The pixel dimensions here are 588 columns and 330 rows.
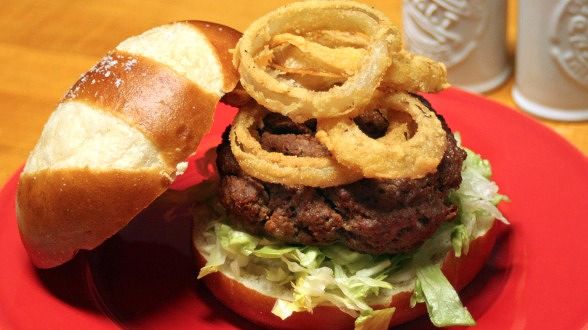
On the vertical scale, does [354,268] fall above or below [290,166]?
below

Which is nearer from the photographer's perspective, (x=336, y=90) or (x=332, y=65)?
(x=336, y=90)

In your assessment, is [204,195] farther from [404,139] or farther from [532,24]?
[532,24]

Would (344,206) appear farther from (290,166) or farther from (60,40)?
(60,40)

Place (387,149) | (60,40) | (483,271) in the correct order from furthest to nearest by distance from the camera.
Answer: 1. (60,40)
2. (483,271)
3. (387,149)

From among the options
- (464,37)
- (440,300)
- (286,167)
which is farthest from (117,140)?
(464,37)

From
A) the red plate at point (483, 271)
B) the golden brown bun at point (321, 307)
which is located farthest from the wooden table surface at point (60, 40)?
the golden brown bun at point (321, 307)

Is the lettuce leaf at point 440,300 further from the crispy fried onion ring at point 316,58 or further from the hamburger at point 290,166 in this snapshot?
the crispy fried onion ring at point 316,58
